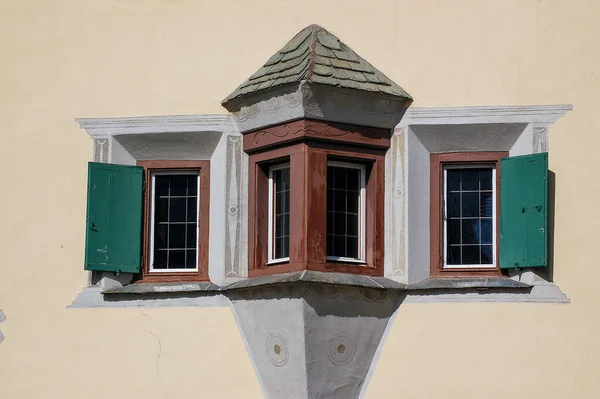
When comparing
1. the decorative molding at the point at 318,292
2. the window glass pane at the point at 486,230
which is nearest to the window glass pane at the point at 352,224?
the decorative molding at the point at 318,292

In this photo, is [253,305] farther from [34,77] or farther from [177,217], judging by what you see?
[34,77]

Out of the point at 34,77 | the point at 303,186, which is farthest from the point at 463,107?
the point at 34,77

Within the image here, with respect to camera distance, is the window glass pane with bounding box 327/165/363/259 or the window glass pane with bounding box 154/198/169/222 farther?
the window glass pane with bounding box 154/198/169/222

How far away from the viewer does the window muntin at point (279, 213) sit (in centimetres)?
1838

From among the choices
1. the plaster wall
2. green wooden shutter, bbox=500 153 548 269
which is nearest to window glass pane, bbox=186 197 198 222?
the plaster wall

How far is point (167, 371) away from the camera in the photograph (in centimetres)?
1827

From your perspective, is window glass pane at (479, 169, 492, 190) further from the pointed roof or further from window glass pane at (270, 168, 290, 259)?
window glass pane at (270, 168, 290, 259)

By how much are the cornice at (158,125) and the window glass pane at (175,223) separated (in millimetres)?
563

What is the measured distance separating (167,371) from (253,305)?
1.12m

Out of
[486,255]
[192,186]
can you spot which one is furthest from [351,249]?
[192,186]

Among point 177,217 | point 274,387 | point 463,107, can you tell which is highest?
point 463,107

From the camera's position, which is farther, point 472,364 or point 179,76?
point 179,76

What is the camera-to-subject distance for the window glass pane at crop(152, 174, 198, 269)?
61.8 feet

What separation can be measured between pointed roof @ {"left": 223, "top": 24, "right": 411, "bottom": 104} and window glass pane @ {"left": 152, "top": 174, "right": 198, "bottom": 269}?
3.51 ft
